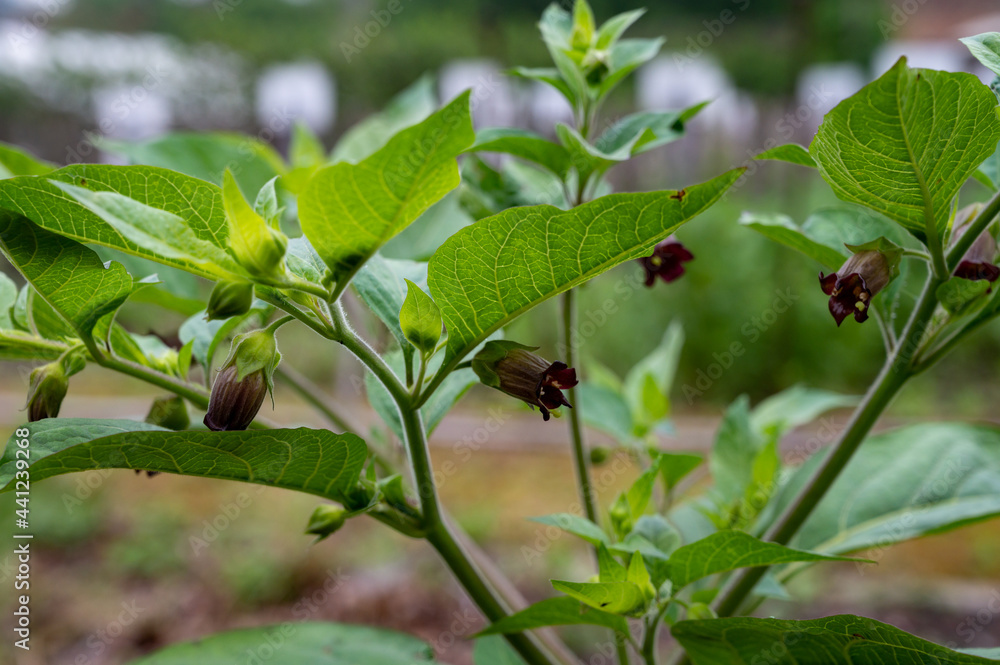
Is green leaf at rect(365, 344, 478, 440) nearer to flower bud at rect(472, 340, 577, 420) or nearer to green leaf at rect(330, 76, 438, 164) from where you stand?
flower bud at rect(472, 340, 577, 420)

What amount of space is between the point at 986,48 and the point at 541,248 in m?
0.23

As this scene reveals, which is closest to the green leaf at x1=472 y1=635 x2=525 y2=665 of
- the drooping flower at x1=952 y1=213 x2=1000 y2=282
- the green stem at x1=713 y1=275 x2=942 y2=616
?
the green stem at x1=713 y1=275 x2=942 y2=616

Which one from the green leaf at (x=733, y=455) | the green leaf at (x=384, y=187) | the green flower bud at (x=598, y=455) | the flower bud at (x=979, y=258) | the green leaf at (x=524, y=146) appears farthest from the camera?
the green flower bud at (x=598, y=455)

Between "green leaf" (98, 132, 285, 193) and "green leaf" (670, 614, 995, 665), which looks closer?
"green leaf" (670, 614, 995, 665)

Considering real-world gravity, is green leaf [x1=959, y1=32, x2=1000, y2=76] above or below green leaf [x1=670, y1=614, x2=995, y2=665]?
above

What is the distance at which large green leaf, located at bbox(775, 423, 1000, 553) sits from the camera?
0.53 m

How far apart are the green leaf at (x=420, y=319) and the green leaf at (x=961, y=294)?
0.85 feet

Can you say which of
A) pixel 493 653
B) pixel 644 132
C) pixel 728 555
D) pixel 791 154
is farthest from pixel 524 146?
pixel 493 653

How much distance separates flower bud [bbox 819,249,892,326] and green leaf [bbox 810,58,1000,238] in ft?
0.09

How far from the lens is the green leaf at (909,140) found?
0.94ft

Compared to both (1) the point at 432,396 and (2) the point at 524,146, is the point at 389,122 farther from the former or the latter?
(1) the point at 432,396

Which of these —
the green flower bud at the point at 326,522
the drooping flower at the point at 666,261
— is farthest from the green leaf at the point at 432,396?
the drooping flower at the point at 666,261

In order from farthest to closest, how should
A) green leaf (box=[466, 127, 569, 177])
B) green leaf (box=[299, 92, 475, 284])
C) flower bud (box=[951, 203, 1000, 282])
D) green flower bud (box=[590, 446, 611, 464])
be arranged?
1. green flower bud (box=[590, 446, 611, 464])
2. green leaf (box=[466, 127, 569, 177])
3. flower bud (box=[951, 203, 1000, 282])
4. green leaf (box=[299, 92, 475, 284])

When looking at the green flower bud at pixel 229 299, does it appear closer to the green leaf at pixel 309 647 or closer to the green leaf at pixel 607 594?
the green leaf at pixel 607 594
